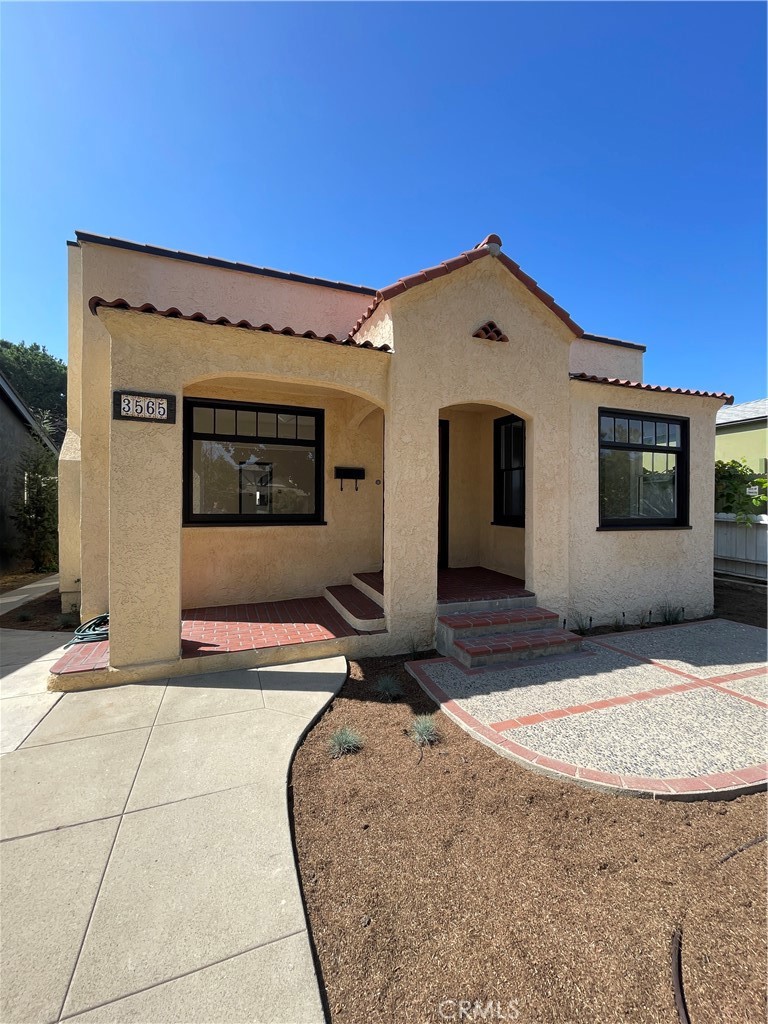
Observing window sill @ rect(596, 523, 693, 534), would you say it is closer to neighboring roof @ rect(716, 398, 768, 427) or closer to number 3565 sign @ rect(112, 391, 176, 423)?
number 3565 sign @ rect(112, 391, 176, 423)

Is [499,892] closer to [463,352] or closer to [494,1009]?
[494,1009]

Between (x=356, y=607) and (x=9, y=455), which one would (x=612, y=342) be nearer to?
(x=356, y=607)

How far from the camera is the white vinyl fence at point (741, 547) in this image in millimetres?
10617

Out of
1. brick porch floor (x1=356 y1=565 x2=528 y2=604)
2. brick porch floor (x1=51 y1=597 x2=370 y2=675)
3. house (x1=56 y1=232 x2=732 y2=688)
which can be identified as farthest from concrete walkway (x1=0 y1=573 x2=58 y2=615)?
brick porch floor (x1=356 y1=565 x2=528 y2=604)

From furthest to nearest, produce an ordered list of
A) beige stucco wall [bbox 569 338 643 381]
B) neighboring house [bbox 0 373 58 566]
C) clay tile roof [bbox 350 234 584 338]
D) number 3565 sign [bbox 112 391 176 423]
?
neighboring house [bbox 0 373 58 566] → beige stucco wall [bbox 569 338 643 381] → clay tile roof [bbox 350 234 584 338] → number 3565 sign [bbox 112 391 176 423]

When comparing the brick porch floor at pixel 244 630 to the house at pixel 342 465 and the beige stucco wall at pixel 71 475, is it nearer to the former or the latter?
the house at pixel 342 465

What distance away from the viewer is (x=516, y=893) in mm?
2250

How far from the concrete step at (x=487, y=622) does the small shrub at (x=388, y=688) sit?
3.95 ft

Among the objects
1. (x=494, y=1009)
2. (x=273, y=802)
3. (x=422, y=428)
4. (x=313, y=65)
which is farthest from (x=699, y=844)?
(x=313, y=65)

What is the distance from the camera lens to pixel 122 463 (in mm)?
4734

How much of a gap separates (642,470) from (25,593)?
581 inches

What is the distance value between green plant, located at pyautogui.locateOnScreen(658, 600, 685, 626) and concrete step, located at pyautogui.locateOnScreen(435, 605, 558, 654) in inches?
119

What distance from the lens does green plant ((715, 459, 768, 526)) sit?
983 centimetres

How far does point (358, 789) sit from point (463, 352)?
18.6ft
